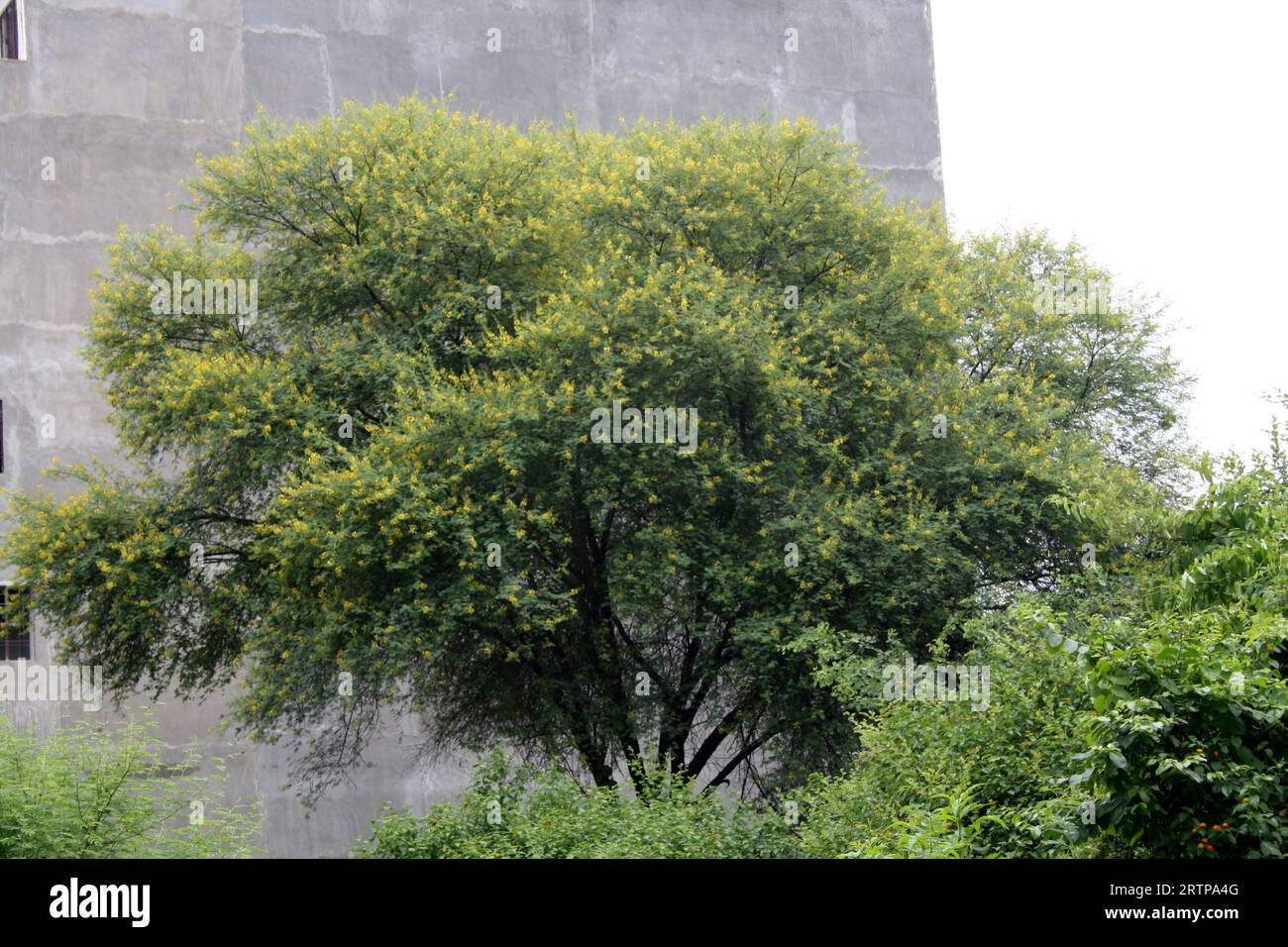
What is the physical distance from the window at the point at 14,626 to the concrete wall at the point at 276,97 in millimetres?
455

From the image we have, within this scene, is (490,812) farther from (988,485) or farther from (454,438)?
(988,485)

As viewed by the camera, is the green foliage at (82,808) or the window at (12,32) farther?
the window at (12,32)

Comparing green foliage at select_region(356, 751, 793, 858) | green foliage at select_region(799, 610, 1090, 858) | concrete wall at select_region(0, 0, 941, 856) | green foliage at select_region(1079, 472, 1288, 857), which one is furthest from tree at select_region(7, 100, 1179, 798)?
green foliage at select_region(1079, 472, 1288, 857)

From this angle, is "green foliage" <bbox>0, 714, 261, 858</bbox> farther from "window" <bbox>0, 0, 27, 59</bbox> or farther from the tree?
"window" <bbox>0, 0, 27, 59</bbox>

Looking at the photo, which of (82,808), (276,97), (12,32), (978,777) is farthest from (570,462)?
(12,32)

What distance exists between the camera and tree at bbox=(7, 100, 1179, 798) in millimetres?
24938

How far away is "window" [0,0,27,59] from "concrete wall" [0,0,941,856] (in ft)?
1.00

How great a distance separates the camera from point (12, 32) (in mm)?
35250

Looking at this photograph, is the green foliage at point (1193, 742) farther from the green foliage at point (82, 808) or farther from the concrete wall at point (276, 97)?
the concrete wall at point (276, 97)

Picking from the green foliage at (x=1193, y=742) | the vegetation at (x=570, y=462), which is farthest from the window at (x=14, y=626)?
the green foliage at (x=1193, y=742)

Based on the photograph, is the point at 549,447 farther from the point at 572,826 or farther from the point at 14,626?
the point at 14,626

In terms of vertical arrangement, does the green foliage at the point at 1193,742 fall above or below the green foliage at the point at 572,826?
above

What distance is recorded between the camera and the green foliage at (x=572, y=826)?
58.7 feet

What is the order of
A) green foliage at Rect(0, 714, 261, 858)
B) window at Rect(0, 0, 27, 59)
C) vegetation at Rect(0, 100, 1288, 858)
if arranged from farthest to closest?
window at Rect(0, 0, 27, 59), vegetation at Rect(0, 100, 1288, 858), green foliage at Rect(0, 714, 261, 858)
